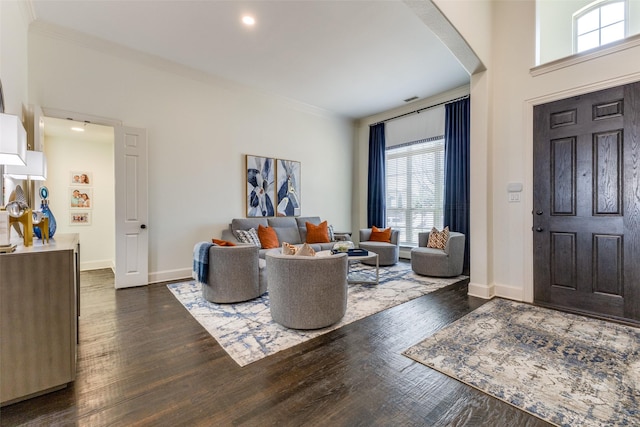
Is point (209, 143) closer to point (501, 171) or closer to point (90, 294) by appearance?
point (90, 294)

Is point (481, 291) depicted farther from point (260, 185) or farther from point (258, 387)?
point (260, 185)

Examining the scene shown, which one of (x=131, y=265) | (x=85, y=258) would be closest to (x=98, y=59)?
(x=131, y=265)

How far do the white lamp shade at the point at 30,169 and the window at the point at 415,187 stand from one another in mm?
5674

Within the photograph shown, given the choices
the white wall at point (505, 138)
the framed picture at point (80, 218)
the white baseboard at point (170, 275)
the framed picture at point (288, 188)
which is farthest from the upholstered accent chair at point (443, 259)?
the framed picture at point (80, 218)

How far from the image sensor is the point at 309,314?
246cm

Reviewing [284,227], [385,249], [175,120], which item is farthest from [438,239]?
[175,120]

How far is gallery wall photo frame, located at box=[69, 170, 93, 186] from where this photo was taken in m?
5.21

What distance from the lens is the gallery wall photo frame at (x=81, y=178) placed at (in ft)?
17.1

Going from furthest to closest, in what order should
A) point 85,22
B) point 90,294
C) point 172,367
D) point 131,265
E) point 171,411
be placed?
point 131,265 → point 90,294 → point 85,22 → point 172,367 → point 171,411

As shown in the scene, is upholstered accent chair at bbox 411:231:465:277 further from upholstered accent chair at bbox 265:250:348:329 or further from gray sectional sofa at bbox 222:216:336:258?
upholstered accent chair at bbox 265:250:348:329

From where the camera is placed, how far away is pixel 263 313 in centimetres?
290

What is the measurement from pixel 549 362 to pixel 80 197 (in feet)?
23.6

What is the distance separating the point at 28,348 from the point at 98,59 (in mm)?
3808

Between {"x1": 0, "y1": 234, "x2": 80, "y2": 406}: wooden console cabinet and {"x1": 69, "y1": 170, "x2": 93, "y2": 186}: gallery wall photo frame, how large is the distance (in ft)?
14.9
